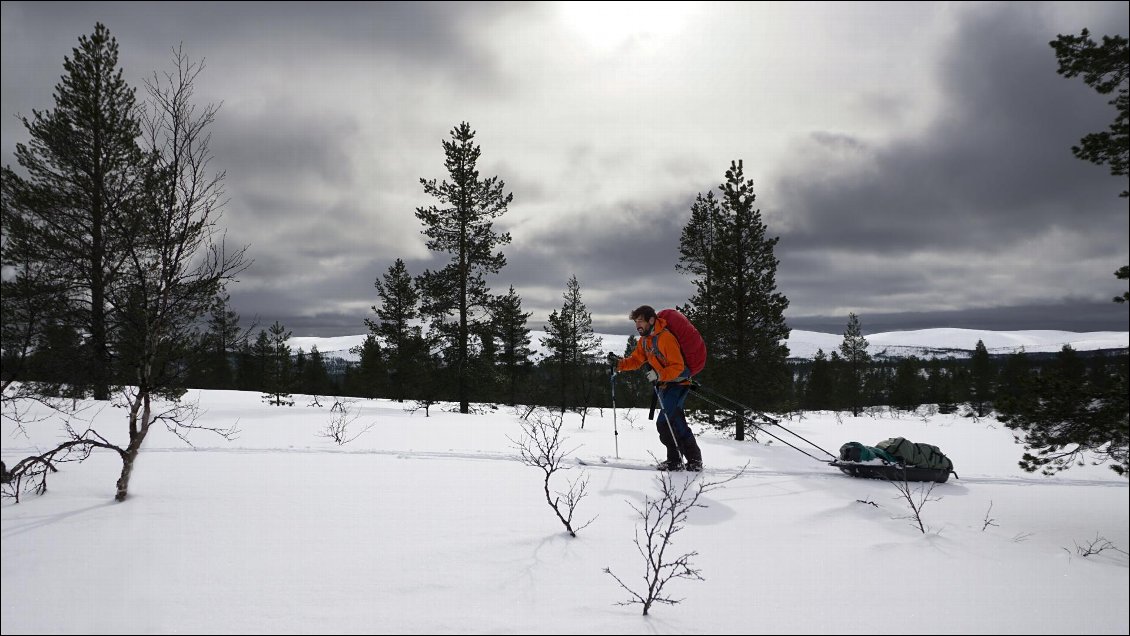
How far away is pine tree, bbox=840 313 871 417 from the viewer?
40969mm

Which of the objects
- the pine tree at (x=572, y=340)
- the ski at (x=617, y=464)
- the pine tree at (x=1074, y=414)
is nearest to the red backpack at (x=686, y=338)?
the ski at (x=617, y=464)

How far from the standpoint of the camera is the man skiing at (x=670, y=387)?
655 centimetres

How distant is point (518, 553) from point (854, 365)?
47.3 m

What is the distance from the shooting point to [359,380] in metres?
38.2

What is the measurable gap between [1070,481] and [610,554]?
7.69 metres

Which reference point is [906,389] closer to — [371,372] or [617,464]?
[617,464]

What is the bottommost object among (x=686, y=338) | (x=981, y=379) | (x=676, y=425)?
(x=981, y=379)

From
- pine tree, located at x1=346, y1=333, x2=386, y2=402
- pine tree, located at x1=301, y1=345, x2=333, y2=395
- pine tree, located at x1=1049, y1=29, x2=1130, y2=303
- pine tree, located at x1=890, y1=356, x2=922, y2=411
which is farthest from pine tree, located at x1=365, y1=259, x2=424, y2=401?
pine tree, located at x1=890, y1=356, x2=922, y2=411

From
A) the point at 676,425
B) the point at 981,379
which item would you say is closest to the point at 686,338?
the point at 676,425

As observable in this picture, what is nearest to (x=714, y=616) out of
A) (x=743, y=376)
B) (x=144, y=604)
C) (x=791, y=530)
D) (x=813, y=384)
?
(x=791, y=530)

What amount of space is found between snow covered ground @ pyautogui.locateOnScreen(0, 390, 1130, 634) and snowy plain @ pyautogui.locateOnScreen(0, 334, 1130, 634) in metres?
Answer: 0.02

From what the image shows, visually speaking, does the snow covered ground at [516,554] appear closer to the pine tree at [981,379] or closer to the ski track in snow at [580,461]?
the ski track in snow at [580,461]

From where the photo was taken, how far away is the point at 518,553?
3438mm

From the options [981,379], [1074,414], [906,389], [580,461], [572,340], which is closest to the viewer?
[1074,414]
